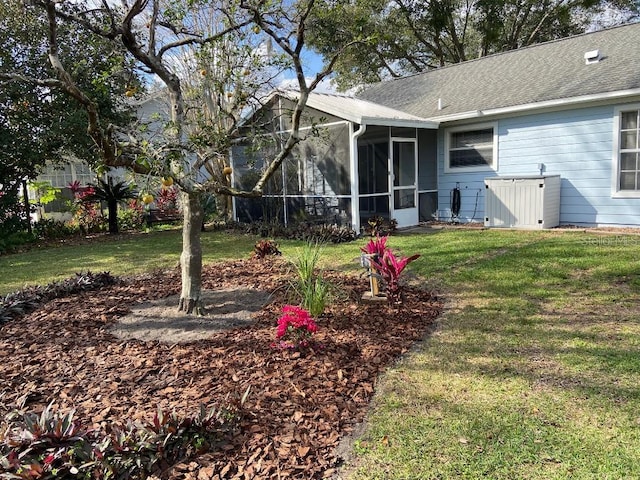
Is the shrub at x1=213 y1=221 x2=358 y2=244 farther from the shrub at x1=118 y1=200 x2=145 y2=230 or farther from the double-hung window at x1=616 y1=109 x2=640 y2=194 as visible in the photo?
the double-hung window at x1=616 y1=109 x2=640 y2=194

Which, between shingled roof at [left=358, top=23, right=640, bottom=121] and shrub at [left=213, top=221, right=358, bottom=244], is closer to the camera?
shingled roof at [left=358, top=23, right=640, bottom=121]

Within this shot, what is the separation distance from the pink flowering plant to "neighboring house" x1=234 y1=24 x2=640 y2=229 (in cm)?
588

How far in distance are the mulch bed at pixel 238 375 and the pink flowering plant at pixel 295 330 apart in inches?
3.7

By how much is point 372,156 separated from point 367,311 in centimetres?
689

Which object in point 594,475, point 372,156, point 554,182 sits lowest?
point 594,475

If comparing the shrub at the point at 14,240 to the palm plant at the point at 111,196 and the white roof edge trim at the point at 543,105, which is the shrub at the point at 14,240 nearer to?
the palm plant at the point at 111,196

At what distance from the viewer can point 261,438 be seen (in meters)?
2.62

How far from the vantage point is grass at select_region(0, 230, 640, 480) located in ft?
7.89

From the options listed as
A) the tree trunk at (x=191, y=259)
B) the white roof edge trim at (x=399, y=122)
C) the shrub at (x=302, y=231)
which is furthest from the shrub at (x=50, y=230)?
the tree trunk at (x=191, y=259)

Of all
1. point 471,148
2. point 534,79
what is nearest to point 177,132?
point 471,148

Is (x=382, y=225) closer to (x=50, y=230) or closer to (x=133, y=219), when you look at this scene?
(x=133, y=219)

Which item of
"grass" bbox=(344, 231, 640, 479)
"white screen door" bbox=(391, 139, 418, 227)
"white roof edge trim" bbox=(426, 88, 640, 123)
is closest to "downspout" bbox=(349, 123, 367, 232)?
"white screen door" bbox=(391, 139, 418, 227)

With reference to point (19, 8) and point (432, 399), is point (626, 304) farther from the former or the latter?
point (19, 8)

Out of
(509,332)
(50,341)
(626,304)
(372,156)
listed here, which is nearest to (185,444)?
(50,341)
